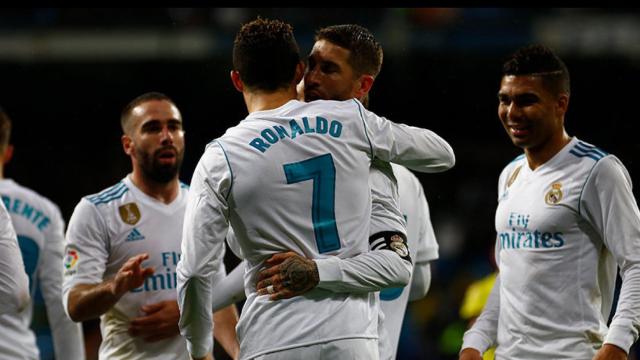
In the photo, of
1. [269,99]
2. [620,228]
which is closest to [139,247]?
[269,99]

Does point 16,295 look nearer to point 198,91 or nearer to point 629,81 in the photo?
point 198,91

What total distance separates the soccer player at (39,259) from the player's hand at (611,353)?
2795mm

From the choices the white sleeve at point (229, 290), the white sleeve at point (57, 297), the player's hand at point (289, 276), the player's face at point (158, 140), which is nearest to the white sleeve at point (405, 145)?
the player's hand at point (289, 276)

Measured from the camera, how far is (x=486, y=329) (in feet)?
14.8

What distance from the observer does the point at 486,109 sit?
42.1 ft

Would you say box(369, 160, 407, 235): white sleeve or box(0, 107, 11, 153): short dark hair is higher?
box(0, 107, 11, 153): short dark hair

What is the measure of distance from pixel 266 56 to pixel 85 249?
1.68 metres

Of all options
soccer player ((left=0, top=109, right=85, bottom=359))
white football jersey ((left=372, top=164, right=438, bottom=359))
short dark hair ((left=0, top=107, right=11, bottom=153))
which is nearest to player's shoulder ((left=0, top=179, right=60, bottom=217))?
soccer player ((left=0, top=109, right=85, bottom=359))

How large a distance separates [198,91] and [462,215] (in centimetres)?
398

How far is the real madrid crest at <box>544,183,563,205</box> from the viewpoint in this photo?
429 cm

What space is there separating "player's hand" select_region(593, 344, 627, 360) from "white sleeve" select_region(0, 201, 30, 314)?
2288mm

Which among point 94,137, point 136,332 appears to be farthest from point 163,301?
point 94,137

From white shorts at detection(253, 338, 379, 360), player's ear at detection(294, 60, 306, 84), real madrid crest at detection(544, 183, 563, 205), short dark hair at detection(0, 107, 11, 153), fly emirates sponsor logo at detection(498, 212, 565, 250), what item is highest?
player's ear at detection(294, 60, 306, 84)

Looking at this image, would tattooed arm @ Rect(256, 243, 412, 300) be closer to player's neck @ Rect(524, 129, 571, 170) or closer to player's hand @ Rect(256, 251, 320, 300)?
player's hand @ Rect(256, 251, 320, 300)
